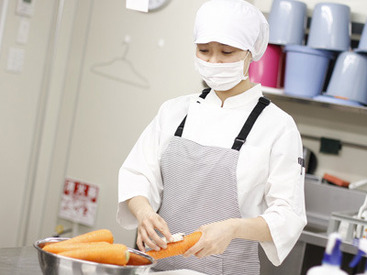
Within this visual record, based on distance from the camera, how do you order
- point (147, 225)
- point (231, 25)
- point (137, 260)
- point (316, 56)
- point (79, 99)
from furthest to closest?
point (79, 99) < point (316, 56) < point (231, 25) < point (147, 225) < point (137, 260)

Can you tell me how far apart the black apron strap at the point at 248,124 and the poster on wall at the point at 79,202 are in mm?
2082

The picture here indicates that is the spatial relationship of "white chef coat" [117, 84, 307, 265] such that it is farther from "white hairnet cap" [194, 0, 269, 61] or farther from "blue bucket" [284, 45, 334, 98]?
"blue bucket" [284, 45, 334, 98]

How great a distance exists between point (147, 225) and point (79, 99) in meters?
2.42

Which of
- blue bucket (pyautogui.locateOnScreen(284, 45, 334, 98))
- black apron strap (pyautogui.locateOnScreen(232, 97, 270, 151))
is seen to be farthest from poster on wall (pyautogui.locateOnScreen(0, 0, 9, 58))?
black apron strap (pyautogui.locateOnScreen(232, 97, 270, 151))

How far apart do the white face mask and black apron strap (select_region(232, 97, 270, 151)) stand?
10 cm

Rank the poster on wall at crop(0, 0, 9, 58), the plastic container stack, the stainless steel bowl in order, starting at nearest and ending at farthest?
the stainless steel bowl
the plastic container stack
the poster on wall at crop(0, 0, 9, 58)

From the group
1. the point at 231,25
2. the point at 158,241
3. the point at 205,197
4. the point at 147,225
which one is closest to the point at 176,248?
the point at 158,241

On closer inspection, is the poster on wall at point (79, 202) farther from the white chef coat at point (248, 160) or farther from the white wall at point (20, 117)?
the white chef coat at point (248, 160)

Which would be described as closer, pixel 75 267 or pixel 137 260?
pixel 75 267

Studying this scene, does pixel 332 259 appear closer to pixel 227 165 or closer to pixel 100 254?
pixel 100 254

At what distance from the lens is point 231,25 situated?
192cm

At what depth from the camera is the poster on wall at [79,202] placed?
13.0ft

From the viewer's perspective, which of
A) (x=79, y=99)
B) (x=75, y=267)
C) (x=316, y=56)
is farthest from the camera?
(x=79, y=99)

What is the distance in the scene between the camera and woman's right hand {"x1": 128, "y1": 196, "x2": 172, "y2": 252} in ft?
5.28
